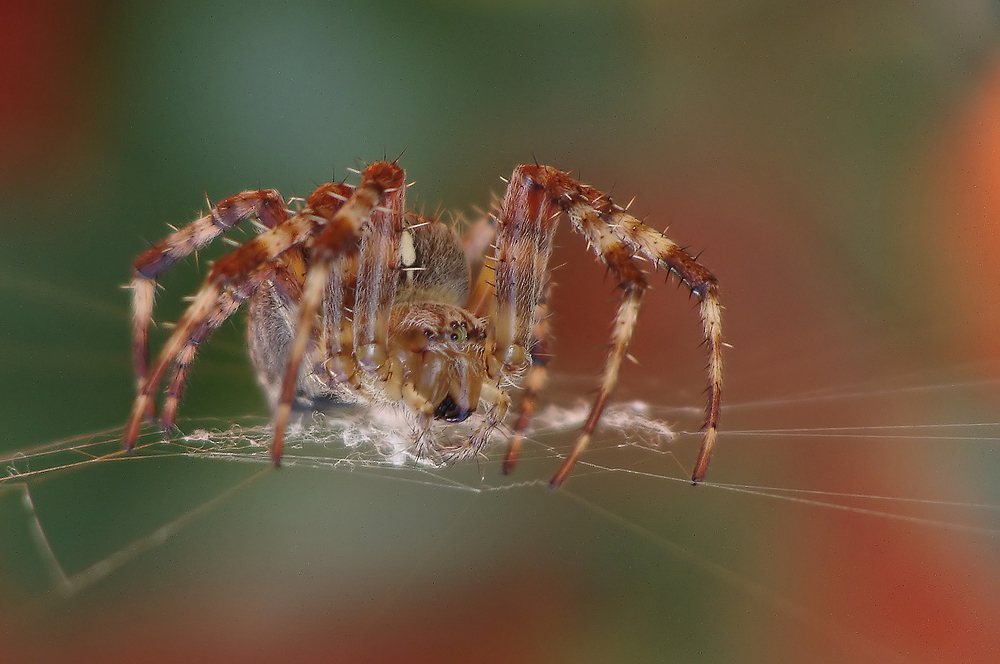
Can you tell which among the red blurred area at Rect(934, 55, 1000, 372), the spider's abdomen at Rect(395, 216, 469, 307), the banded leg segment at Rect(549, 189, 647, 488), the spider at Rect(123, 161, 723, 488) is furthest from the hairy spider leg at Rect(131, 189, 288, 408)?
the red blurred area at Rect(934, 55, 1000, 372)

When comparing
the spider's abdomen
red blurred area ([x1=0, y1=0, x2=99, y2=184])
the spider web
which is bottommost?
the spider web

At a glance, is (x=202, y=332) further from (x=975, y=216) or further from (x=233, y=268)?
(x=975, y=216)

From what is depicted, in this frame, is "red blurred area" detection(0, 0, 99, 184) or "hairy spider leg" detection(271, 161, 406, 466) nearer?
"hairy spider leg" detection(271, 161, 406, 466)

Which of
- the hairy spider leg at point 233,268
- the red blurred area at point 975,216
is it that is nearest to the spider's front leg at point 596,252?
the hairy spider leg at point 233,268

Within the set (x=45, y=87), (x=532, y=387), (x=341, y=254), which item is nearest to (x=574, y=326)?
(x=532, y=387)

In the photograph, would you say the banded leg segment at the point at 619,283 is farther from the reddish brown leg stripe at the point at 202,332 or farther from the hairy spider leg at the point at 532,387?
the reddish brown leg stripe at the point at 202,332

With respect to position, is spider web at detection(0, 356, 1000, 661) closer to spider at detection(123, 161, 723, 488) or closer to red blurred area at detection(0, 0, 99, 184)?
spider at detection(123, 161, 723, 488)

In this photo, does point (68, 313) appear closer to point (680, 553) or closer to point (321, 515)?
point (321, 515)
